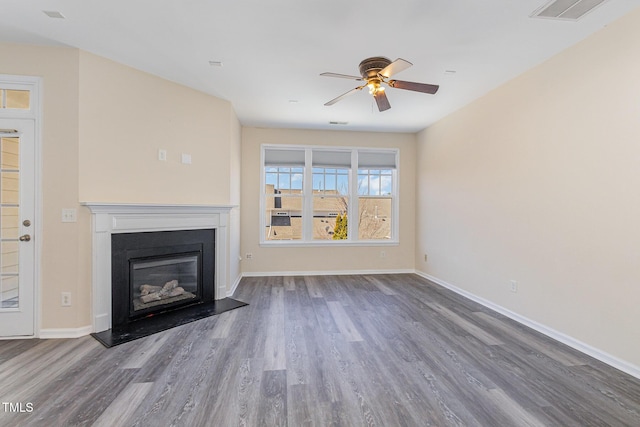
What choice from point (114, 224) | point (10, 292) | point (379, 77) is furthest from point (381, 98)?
point (10, 292)

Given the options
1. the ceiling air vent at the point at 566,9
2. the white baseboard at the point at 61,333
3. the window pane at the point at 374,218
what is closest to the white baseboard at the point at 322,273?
the window pane at the point at 374,218

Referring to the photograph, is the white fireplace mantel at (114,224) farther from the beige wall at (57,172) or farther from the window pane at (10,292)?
the window pane at (10,292)

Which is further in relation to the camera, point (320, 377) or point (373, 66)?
point (373, 66)

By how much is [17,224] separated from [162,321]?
1.61 metres

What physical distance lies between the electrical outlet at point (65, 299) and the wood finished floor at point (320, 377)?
0.33m

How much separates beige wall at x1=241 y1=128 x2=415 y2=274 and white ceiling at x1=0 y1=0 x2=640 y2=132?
170 centimetres

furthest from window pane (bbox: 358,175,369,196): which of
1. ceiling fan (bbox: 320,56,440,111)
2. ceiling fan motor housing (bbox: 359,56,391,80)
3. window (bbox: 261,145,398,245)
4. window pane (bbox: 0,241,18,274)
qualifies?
window pane (bbox: 0,241,18,274)

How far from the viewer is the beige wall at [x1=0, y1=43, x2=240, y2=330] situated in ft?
8.73

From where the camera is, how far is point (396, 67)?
2.26 meters

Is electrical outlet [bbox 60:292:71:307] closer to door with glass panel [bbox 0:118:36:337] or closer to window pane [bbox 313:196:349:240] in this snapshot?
door with glass panel [bbox 0:118:36:337]

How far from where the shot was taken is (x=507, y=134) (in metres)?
3.33

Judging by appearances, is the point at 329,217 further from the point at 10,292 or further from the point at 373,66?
the point at 10,292

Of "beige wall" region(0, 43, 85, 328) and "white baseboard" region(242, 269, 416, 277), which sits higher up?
"beige wall" region(0, 43, 85, 328)

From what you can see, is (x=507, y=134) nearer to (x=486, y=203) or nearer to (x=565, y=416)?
(x=486, y=203)
